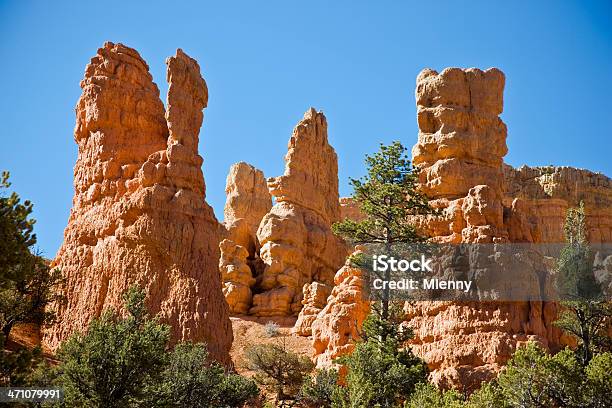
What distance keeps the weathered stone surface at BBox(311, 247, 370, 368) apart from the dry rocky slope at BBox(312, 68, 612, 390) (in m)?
0.06

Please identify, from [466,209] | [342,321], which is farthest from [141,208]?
[466,209]

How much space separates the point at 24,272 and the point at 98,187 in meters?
20.0

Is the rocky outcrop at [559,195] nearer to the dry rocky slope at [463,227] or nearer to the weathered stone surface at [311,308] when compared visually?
the dry rocky slope at [463,227]

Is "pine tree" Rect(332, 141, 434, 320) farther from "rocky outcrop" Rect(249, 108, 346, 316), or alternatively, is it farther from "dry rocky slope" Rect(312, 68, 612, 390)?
"rocky outcrop" Rect(249, 108, 346, 316)

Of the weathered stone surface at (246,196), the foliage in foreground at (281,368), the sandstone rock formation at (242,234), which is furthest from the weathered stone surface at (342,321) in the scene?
the weathered stone surface at (246,196)

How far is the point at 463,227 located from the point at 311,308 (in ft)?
48.4

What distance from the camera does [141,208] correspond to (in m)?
39.4

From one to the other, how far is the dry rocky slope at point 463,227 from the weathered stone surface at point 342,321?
58 millimetres

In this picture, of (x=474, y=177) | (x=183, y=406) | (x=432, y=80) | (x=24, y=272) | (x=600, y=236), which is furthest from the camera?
(x=600, y=236)

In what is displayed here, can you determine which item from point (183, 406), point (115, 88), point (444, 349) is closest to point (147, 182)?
point (115, 88)

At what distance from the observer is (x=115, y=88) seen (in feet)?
141

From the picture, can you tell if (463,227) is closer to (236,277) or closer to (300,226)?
(300,226)

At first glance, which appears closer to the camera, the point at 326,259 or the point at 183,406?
the point at 183,406

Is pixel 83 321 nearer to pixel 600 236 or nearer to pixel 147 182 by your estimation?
pixel 147 182
